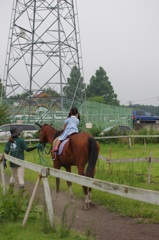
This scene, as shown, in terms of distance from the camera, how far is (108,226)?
6754 millimetres

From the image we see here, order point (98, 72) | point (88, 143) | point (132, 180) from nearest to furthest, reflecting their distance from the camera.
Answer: point (88, 143), point (132, 180), point (98, 72)

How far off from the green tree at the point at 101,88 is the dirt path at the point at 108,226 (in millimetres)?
85536

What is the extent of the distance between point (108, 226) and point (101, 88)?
88435 mm

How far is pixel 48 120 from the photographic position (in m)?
30.6

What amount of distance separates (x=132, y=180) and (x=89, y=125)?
14224 mm

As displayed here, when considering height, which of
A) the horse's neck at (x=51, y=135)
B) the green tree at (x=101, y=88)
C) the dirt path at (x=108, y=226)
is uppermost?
the green tree at (x=101, y=88)

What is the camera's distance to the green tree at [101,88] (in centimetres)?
9388

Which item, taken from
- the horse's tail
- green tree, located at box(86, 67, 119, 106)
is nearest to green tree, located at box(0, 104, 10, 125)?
the horse's tail

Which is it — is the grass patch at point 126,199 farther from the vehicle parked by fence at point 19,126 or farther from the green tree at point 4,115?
the green tree at point 4,115

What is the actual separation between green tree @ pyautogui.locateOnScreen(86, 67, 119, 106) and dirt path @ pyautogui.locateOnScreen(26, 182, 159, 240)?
85.5m

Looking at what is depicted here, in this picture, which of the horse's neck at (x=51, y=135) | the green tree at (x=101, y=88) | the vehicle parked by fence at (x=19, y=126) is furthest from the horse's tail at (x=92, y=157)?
the green tree at (x=101, y=88)

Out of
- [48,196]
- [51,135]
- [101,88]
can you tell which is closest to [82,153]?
[51,135]

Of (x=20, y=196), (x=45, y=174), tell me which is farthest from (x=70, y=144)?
(x=45, y=174)

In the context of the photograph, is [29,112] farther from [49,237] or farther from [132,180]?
[49,237]
